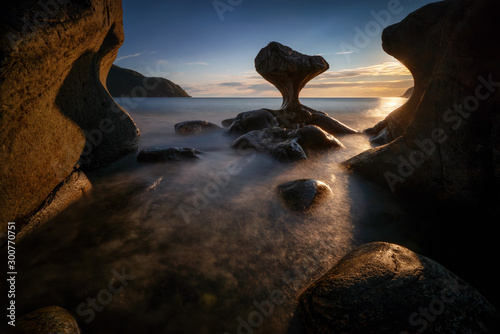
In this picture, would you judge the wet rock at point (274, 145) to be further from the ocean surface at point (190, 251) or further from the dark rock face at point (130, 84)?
the dark rock face at point (130, 84)

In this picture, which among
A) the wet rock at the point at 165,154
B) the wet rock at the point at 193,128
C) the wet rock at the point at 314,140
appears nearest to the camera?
the wet rock at the point at 165,154

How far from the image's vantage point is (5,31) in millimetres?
1993

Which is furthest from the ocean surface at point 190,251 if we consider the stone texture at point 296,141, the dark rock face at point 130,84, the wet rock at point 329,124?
the dark rock face at point 130,84

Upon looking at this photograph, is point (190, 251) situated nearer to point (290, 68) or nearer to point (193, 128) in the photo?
point (193, 128)

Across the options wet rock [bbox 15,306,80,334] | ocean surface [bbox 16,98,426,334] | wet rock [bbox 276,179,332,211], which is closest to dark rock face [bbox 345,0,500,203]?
ocean surface [bbox 16,98,426,334]

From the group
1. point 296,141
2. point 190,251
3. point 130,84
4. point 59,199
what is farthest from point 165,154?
point 130,84

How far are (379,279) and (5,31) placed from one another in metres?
3.97

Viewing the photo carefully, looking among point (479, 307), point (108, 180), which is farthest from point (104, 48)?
point (479, 307)

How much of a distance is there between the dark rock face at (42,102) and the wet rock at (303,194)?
11.9ft

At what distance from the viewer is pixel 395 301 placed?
→ 159 cm

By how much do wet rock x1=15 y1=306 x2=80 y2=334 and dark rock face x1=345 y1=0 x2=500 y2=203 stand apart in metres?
4.69

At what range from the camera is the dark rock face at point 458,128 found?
2.94m

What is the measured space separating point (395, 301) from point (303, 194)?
2.24 metres

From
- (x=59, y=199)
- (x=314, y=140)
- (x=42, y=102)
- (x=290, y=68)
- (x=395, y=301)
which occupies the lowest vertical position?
(x=395, y=301)
